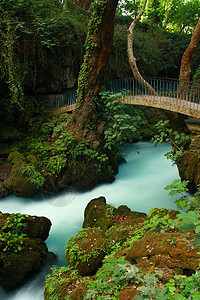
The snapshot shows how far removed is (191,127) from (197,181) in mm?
1785

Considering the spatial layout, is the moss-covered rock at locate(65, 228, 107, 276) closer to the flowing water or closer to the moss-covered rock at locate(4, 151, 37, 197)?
the flowing water

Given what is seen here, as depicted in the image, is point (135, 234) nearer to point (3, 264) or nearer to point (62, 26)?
point (3, 264)

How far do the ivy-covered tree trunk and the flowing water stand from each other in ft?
6.19

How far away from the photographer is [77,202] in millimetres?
7570

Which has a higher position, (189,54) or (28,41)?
(28,41)

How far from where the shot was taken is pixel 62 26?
10.6 metres

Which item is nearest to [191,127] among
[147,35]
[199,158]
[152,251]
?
[199,158]

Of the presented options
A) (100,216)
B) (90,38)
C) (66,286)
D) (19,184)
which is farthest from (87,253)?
(90,38)

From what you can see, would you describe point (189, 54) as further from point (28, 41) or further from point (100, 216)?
point (100, 216)

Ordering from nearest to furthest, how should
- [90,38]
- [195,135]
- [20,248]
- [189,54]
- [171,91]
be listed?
1. [20,248]
2. [195,135]
3. [90,38]
4. [171,91]
5. [189,54]

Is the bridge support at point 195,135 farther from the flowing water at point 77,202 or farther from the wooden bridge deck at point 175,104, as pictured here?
the flowing water at point 77,202

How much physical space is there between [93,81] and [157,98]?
273 centimetres

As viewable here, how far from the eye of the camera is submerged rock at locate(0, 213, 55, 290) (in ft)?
13.6

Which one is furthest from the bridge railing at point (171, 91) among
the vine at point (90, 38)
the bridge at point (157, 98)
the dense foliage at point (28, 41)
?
the dense foliage at point (28, 41)
